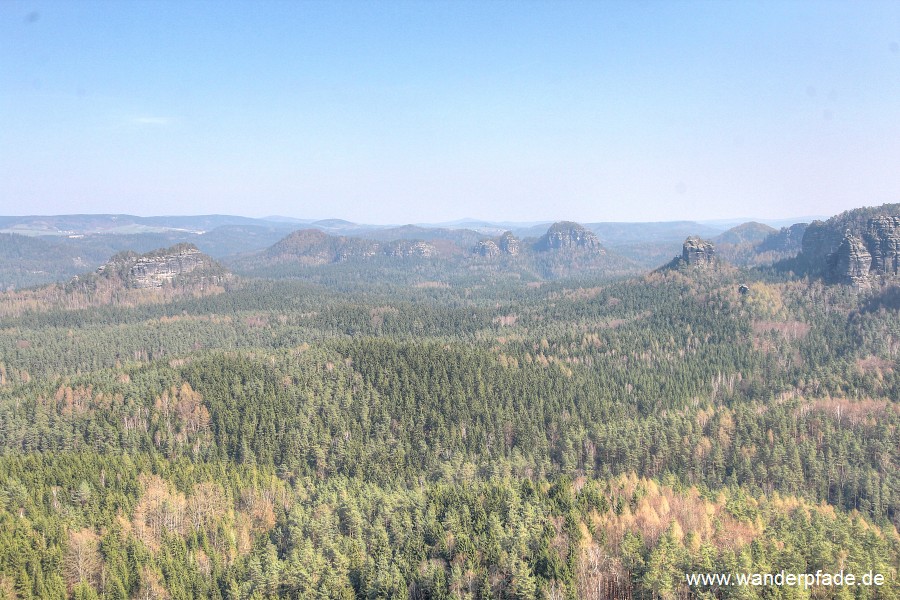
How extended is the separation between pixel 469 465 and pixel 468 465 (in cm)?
29

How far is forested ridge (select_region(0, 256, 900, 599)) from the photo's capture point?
58969 millimetres

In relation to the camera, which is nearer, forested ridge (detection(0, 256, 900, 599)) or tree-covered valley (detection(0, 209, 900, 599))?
tree-covered valley (detection(0, 209, 900, 599))

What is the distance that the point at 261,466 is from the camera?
107 m

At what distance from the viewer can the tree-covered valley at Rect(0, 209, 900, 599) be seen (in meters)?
58.8

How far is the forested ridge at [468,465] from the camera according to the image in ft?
193

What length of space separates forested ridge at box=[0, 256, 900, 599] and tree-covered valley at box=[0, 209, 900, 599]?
18.3 inches

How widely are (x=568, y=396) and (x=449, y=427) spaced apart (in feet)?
114

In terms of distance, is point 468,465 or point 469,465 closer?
point 468,465

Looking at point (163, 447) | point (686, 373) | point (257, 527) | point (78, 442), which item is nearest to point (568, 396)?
point (686, 373)

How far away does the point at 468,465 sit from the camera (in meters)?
106

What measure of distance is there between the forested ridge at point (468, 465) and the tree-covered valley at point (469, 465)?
1.53 feet

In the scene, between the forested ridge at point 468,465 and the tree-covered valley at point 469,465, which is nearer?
the tree-covered valley at point 469,465

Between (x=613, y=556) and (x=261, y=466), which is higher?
(x=613, y=556)

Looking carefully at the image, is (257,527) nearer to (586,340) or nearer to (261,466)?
(261,466)
